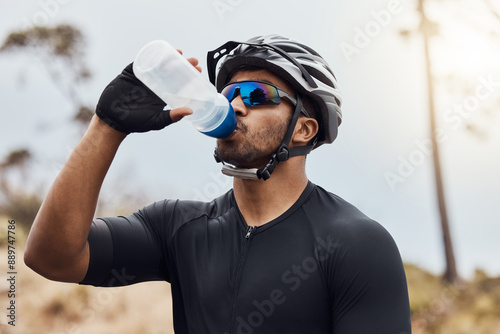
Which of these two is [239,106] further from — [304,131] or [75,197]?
[75,197]

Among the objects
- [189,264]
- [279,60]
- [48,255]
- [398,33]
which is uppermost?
[279,60]

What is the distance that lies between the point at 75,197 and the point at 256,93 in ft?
4.31

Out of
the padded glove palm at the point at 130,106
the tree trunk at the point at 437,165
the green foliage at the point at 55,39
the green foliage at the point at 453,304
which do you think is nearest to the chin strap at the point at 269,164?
the padded glove palm at the point at 130,106

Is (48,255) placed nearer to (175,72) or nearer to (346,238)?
(175,72)

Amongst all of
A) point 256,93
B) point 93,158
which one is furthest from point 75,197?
point 256,93

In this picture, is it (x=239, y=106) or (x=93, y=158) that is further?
(x=239, y=106)

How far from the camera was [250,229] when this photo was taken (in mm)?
3807

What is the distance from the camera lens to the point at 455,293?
13898 millimetres

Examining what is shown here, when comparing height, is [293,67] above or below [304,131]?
above

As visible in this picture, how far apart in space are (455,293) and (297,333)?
1160 centimetres

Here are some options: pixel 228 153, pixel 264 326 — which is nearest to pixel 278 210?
pixel 228 153

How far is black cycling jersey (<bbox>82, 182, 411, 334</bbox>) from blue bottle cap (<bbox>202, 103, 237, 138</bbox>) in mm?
626

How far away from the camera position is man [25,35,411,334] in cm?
336

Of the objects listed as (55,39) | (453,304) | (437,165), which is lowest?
(453,304)
